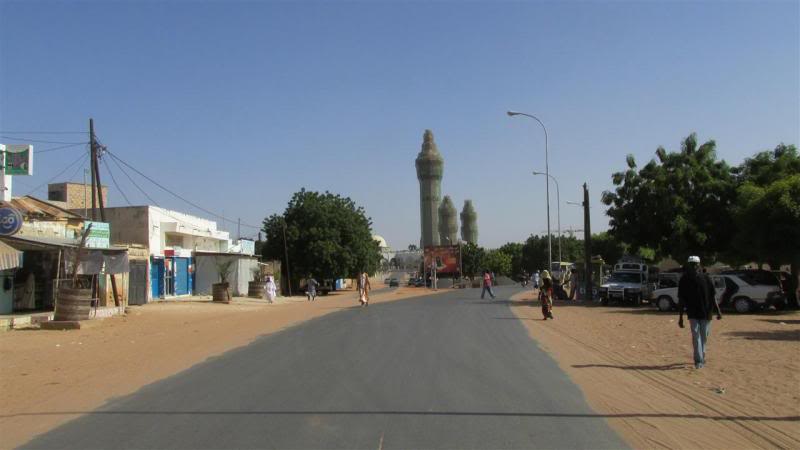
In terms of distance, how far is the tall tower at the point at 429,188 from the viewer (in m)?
161

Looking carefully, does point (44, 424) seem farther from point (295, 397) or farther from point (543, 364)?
point (543, 364)

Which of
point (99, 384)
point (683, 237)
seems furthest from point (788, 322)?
point (99, 384)

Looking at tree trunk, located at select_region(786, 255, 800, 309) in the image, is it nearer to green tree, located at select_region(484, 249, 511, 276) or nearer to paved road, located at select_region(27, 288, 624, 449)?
paved road, located at select_region(27, 288, 624, 449)

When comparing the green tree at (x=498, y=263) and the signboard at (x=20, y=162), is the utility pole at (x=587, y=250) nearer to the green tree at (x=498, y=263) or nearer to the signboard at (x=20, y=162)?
the signboard at (x=20, y=162)

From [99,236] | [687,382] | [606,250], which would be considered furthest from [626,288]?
[606,250]

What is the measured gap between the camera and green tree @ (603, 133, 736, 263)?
32.7 meters

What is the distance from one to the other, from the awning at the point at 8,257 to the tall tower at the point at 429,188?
14045 centimetres

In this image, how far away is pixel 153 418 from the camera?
309 inches

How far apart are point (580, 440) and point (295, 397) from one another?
3973 mm

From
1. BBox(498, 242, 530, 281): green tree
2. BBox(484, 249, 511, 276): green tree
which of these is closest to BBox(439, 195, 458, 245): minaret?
BBox(498, 242, 530, 281): green tree

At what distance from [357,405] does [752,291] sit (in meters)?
21.8

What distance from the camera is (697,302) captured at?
11055 mm

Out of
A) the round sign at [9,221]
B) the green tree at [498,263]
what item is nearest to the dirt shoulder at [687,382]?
the round sign at [9,221]

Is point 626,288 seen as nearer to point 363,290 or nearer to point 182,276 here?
point 363,290
